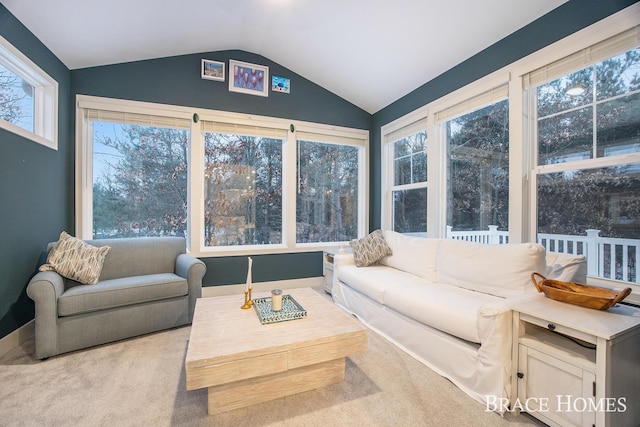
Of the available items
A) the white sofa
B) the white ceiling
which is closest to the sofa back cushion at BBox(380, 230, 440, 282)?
the white sofa

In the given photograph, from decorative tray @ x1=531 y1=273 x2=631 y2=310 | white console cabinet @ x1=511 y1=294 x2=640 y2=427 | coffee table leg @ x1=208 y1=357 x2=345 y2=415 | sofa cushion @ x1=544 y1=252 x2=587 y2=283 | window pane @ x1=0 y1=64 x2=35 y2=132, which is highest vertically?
window pane @ x1=0 y1=64 x2=35 y2=132

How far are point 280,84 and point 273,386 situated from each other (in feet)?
11.8

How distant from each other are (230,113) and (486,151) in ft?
9.95

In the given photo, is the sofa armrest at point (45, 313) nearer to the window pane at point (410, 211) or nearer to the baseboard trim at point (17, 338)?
the baseboard trim at point (17, 338)

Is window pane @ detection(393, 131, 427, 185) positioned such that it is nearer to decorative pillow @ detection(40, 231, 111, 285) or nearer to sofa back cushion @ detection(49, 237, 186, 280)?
sofa back cushion @ detection(49, 237, 186, 280)

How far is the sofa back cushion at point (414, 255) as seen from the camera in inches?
107

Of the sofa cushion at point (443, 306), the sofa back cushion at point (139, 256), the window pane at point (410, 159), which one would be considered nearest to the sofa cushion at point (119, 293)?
the sofa back cushion at point (139, 256)

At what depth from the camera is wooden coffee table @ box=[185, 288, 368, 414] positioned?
4.63 ft

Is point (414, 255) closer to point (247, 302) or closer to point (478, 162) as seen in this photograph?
point (478, 162)

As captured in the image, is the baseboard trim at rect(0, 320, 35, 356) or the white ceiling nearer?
the baseboard trim at rect(0, 320, 35, 356)

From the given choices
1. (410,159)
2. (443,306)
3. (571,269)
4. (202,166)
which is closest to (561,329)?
(443,306)

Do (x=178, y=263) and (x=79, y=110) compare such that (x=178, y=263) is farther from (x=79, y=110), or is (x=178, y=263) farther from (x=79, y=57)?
(x=79, y=57)

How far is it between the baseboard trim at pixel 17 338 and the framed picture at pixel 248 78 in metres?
3.17

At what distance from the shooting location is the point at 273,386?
64.1 inches
